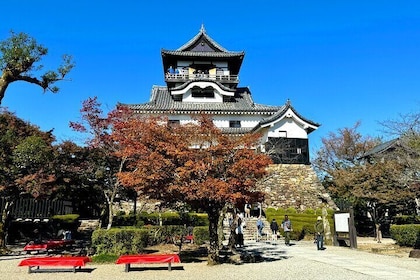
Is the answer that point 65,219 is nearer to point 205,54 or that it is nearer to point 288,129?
point 288,129

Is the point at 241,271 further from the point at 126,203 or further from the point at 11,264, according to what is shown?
the point at 126,203

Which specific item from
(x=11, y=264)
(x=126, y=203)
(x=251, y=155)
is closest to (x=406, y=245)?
(x=251, y=155)

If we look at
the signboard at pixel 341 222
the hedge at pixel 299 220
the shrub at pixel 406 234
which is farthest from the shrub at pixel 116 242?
the shrub at pixel 406 234

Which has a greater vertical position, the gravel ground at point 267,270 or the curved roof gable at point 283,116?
the curved roof gable at point 283,116

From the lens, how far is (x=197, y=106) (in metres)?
36.6

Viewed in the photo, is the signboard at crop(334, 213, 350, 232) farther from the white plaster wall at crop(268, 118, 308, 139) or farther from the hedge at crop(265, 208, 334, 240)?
the white plaster wall at crop(268, 118, 308, 139)

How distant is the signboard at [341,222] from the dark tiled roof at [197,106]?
1694 centimetres

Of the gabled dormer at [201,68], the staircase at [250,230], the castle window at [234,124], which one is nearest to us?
the staircase at [250,230]

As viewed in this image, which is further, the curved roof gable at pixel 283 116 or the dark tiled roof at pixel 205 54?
the dark tiled roof at pixel 205 54

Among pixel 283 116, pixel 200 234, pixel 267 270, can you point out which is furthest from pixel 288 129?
pixel 267 270

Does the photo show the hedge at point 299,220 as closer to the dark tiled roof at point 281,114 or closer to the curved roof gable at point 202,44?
the dark tiled roof at point 281,114

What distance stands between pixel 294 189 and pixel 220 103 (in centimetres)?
1227

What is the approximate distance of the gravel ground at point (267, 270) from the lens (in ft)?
35.2

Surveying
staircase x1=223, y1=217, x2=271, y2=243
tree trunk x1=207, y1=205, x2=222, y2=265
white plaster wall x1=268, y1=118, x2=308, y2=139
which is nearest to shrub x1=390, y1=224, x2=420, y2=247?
staircase x1=223, y1=217, x2=271, y2=243
